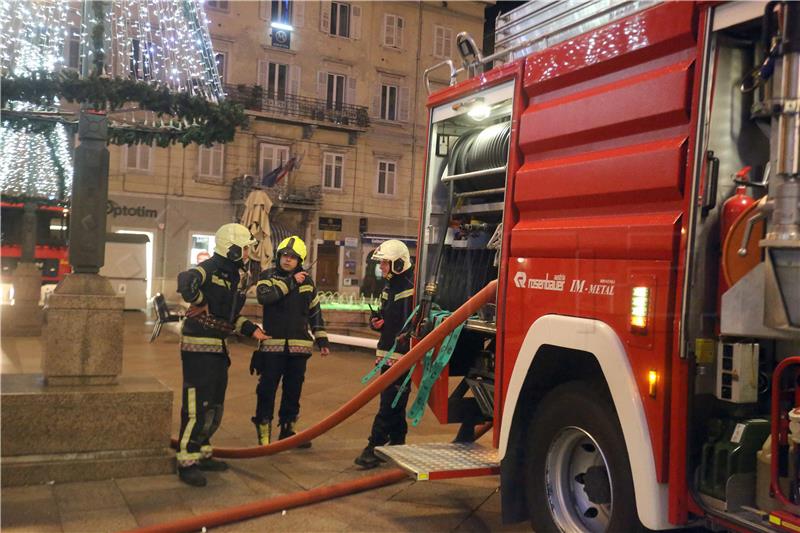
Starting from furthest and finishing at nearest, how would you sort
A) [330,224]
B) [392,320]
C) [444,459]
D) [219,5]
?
[330,224], [219,5], [392,320], [444,459]

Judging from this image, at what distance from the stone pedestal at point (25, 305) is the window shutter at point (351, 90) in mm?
11215

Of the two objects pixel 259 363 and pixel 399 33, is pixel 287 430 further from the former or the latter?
pixel 399 33

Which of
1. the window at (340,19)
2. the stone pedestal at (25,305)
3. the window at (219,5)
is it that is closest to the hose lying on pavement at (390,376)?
the stone pedestal at (25,305)

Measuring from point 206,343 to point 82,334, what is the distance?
2.64 ft

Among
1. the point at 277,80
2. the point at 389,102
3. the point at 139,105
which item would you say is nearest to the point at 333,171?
the point at 389,102

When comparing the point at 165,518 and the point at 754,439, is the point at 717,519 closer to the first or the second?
the point at 754,439

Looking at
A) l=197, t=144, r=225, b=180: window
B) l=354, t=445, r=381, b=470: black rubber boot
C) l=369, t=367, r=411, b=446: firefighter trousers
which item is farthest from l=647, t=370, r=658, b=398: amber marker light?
l=197, t=144, r=225, b=180: window

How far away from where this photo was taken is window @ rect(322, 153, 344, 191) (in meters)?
25.6

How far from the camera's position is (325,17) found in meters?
20.4

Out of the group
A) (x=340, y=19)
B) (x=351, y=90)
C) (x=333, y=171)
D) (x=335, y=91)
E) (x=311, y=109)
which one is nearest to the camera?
(x=340, y=19)

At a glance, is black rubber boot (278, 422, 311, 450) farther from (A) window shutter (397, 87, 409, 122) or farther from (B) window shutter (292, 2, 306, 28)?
(B) window shutter (292, 2, 306, 28)

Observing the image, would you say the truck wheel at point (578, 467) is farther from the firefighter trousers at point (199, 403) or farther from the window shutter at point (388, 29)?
the window shutter at point (388, 29)

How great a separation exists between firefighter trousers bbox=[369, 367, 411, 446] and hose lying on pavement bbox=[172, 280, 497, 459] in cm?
58

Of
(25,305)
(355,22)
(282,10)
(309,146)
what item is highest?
(282,10)
